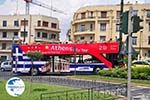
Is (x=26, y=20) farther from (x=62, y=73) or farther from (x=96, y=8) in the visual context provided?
(x=62, y=73)

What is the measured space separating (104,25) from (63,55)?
39019mm

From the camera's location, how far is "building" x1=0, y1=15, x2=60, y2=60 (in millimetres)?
87125

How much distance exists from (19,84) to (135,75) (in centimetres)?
1796

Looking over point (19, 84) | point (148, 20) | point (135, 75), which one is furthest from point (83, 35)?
point (19, 84)

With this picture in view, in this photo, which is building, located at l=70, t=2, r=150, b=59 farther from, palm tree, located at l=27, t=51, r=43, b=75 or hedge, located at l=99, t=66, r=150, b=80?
hedge, located at l=99, t=66, r=150, b=80

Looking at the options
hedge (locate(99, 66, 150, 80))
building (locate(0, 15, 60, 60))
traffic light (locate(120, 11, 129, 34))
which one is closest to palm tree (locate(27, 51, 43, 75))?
hedge (locate(99, 66, 150, 80))

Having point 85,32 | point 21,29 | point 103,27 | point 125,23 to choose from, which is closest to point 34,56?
point 125,23

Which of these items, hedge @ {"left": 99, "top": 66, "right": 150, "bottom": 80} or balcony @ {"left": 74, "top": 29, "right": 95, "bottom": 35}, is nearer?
hedge @ {"left": 99, "top": 66, "right": 150, "bottom": 80}

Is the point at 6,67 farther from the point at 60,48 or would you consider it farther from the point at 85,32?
the point at 85,32

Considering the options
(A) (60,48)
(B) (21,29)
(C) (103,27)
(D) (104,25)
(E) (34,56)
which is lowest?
(E) (34,56)

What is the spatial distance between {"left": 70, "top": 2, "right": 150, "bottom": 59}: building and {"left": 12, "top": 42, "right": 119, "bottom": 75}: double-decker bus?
33.5 meters

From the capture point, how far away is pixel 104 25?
7756cm

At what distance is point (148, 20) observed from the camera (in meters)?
73.2

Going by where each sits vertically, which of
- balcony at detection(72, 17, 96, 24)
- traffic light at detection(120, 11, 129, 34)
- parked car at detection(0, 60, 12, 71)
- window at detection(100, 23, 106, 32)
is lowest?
parked car at detection(0, 60, 12, 71)
